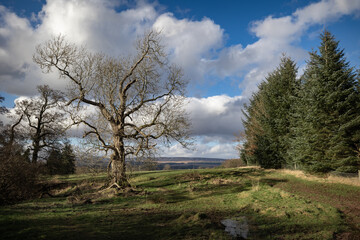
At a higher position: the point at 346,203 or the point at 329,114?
the point at 329,114

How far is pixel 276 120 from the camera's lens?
2730 centimetres

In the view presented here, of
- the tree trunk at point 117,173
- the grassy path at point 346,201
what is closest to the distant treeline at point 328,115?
the grassy path at point 346,201

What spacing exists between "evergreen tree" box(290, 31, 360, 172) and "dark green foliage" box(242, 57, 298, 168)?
574 cm

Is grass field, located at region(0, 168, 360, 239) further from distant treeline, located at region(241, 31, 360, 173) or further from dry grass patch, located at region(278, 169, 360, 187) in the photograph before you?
distant treeline, located at region(241, 31, 360, 173)

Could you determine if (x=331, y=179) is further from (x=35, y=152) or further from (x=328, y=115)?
(x=35, y=152)

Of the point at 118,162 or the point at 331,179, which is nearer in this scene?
the point at 118,162

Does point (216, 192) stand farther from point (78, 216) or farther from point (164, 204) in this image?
point (78, 216)

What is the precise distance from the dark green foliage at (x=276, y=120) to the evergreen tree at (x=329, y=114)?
574cm

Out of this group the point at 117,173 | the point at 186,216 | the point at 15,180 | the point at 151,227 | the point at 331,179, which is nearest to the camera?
the point at 151,227

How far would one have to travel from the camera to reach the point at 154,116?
15.9 metres

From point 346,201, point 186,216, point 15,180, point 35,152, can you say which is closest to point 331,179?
point 346,201

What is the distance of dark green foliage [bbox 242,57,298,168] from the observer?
88.2 ft

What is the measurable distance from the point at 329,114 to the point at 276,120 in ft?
28.7

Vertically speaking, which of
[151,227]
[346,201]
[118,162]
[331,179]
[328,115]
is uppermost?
[328,115]
